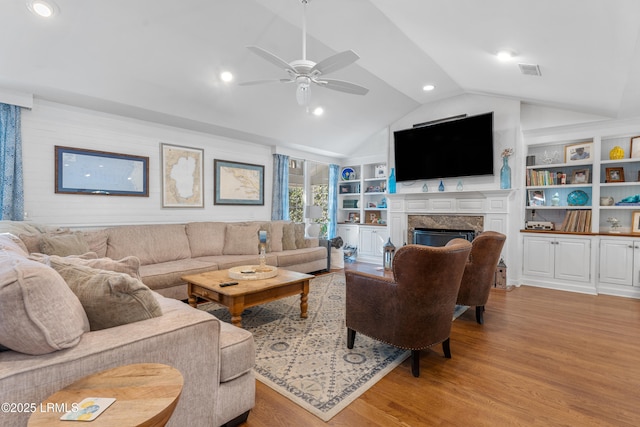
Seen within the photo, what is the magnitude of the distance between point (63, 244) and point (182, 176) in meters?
2.03

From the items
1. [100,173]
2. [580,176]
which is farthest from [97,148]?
[580,176]

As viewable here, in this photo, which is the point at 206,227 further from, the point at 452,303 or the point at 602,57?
the point at 602,57

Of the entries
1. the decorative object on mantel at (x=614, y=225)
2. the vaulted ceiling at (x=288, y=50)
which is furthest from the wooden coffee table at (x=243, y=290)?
the decorative object on mantel at (x=614, y=225)

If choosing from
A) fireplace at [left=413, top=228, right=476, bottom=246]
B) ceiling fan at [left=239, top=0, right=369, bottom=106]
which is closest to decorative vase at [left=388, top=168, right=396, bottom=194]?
fireplace at [left=413, top=228, right=476, bottom=246]

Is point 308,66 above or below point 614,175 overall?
above

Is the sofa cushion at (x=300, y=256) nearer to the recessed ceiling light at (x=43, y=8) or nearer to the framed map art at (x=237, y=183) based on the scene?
the framed map art at (x=237, y=183)

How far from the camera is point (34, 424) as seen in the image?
0.78m

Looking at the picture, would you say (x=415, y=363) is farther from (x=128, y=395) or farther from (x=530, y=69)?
(x=530, y=69)

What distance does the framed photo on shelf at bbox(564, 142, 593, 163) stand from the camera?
474 centimetres

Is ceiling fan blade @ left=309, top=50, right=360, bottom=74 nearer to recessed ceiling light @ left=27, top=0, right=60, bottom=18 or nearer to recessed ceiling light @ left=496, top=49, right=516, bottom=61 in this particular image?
recessed ceiling light @ left=496, top=49, right=516, bottom=61

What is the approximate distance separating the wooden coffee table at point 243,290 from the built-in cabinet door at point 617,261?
4.40 m

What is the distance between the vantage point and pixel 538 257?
16.1 ft

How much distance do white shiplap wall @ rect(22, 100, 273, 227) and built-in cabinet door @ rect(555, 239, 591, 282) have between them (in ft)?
18.0

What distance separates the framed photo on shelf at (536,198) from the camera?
5.17 metres
